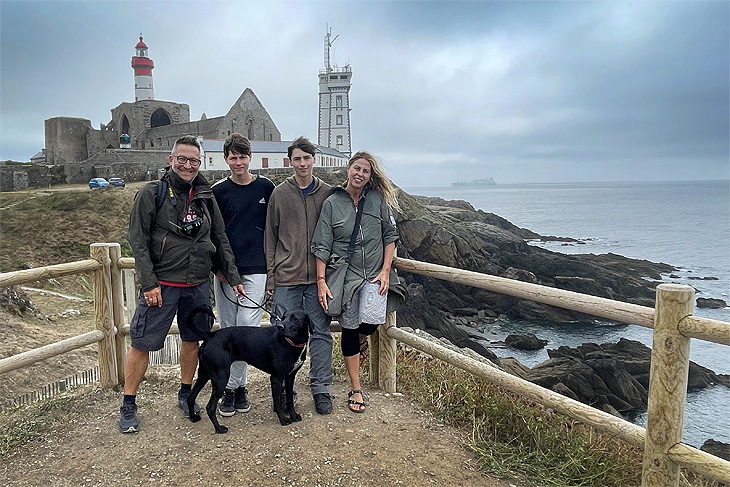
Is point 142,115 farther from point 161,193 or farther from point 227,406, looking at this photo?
point 227,406

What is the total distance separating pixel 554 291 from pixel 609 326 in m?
19.4

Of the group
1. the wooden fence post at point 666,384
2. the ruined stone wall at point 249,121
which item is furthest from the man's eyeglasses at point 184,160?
the ruined stone wall at point 249,121

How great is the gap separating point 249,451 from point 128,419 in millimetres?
1053

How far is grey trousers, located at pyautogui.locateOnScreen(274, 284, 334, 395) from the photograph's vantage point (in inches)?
154

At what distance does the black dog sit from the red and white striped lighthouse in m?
50.3

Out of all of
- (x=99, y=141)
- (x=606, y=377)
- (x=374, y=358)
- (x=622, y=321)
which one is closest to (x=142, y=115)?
(x=99, y=141)

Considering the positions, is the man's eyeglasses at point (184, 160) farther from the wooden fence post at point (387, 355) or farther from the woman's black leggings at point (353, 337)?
the wooden fence post at point (387, 355)

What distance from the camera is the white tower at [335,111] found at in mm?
58656

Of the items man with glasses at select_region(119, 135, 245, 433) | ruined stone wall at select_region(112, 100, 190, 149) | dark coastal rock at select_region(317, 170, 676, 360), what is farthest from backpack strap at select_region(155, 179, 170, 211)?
ruined stone wall at select_region(112, 100, 190, 149)

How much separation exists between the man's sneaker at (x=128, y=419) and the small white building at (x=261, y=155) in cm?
3089

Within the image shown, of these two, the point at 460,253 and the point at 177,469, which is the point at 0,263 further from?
the point at 460,253

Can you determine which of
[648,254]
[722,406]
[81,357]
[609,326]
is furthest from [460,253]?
[81,357]

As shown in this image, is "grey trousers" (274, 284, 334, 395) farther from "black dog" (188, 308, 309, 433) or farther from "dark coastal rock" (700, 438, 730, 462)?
"dark coastal rock" (700, 438, 730, 462)

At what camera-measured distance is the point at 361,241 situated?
390cm
